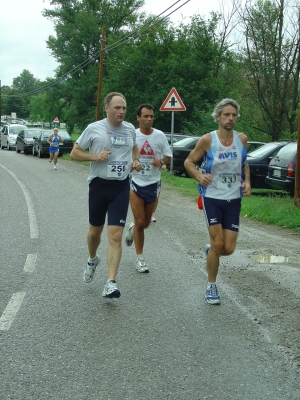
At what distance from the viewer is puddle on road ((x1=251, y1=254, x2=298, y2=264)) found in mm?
8031

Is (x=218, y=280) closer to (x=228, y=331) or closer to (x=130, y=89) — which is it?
(x=228, y=331)

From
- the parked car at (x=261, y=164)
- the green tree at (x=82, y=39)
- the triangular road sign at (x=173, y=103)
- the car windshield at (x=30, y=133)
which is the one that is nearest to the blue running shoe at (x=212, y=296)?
the parked car at (x=261, y=164)

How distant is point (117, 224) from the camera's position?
5918 mm

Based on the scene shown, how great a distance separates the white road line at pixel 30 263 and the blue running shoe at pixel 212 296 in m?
2.27

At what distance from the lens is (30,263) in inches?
293

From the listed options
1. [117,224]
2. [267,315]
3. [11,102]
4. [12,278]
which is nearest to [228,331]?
[267,315]

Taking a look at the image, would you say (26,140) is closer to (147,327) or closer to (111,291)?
(111,291)

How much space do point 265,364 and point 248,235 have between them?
20.2ft

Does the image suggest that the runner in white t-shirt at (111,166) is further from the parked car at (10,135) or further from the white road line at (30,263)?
the parked car at (10,135)

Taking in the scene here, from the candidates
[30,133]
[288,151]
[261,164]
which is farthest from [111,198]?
[30,133]

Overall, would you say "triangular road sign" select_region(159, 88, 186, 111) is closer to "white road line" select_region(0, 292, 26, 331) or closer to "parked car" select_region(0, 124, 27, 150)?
"white road line" select_region(0, 292, 26, 331)

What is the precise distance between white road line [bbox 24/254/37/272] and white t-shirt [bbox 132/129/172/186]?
159 centimetres

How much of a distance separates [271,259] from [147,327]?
3.56 m

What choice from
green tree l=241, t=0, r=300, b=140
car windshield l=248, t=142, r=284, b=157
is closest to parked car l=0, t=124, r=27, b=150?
green tree l=241, t=0, r=300, b=140
